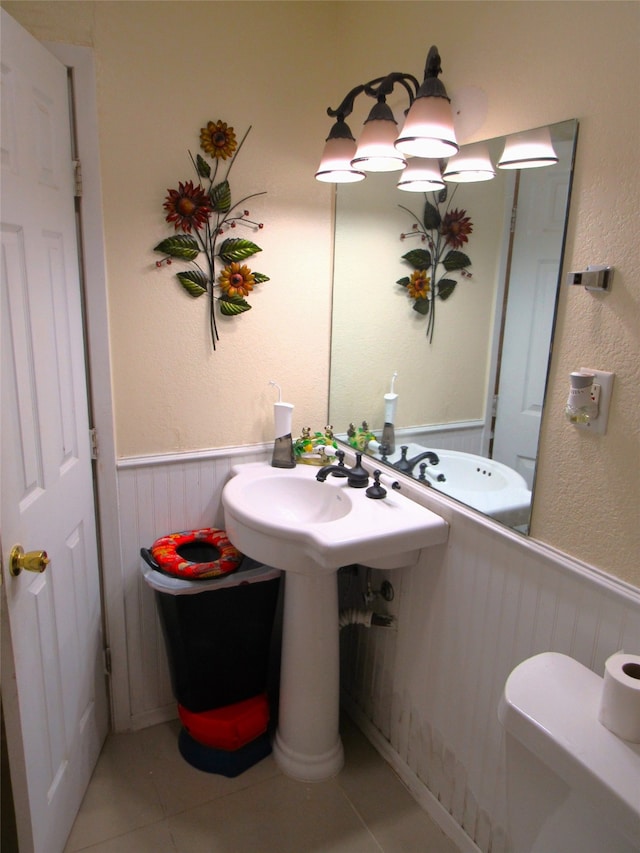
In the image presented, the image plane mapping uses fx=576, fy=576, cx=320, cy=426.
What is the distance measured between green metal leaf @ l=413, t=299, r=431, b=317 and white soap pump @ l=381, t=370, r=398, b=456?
225mm

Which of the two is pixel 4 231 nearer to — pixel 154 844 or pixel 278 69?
pixel 278 69

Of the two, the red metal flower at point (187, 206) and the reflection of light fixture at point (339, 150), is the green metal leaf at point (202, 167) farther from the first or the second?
the reflection of light fixture at point (339, 150)

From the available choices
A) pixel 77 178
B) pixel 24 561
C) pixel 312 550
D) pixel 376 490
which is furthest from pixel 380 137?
pixel 24 561

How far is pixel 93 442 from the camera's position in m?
1.81

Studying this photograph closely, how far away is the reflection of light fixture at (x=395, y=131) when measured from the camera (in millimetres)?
1314

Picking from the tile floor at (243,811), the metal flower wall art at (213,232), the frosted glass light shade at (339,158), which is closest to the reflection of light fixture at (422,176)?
the frosted glass light shade at (339,158)

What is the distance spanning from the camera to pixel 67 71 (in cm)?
159

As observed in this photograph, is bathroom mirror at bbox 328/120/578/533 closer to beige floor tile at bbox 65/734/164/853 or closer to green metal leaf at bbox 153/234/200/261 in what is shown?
green metal leaf at bbox 153/234/200/261

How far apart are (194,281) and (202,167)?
0.35m

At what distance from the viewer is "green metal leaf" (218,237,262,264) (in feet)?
6.16

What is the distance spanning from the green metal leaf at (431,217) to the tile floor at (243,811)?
175 centimetres

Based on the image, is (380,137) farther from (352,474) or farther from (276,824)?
(276,824)

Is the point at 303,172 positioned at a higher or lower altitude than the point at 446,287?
higher

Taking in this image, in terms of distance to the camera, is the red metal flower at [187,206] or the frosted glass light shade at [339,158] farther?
the red metal flower at [187,206]
